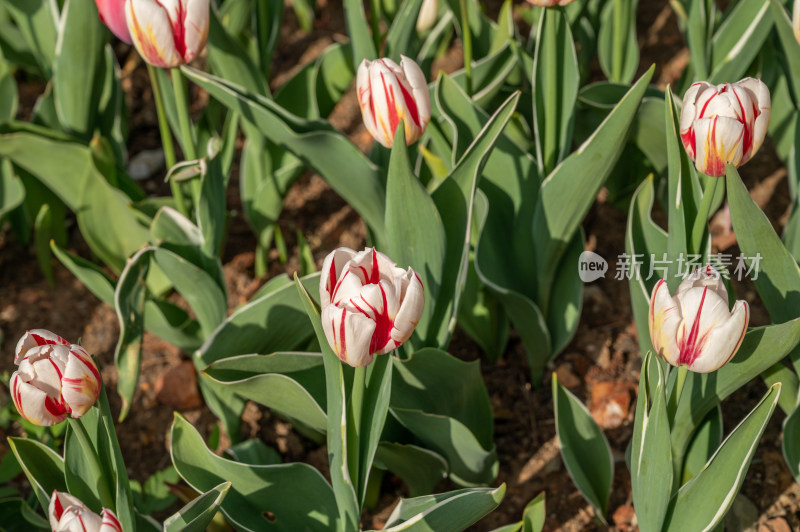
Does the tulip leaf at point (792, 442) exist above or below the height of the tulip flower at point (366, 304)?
below

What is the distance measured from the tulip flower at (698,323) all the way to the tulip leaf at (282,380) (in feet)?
1.74

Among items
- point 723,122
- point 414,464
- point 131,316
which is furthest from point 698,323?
point 131,316

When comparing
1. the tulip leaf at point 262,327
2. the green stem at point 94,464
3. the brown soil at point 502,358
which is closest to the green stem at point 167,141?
the tulip leaf at point 262,327

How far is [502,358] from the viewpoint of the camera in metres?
2.07

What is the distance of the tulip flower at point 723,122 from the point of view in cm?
122

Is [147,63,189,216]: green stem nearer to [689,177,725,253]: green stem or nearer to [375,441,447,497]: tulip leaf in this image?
[375,441,447,497]: tulip leaf

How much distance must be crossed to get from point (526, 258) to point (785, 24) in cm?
61

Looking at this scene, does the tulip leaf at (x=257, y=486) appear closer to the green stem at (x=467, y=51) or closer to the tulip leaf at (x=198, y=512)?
the tulip leaf at (x=198, y=512)

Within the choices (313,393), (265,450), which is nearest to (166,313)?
(265,450)

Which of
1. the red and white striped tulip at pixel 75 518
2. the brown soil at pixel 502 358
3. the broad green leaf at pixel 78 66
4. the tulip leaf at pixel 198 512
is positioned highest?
the broad green leaf at pixel 78 66

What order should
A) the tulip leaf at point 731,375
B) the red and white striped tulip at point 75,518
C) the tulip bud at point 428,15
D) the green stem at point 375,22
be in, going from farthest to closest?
the tulip bud at point 428,15, the green stem at point 375,22, the tulip leaf at point 731,375, the red and white striped tulip at point 75,518

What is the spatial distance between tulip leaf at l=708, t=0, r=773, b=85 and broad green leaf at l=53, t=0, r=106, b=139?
4.17 feet

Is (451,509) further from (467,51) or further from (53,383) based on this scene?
(467,51)

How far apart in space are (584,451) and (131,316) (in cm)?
83
